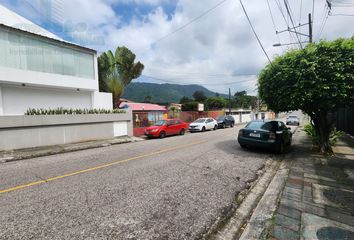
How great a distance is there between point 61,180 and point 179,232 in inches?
142

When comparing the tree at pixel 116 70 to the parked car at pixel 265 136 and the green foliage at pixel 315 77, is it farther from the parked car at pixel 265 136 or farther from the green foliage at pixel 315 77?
the green foliage at pixel 315 77

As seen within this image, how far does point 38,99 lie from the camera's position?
13.0 meters

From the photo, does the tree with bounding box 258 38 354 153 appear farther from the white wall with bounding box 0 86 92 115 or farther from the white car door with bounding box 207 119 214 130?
the white car door with bounding box 207 119 214 130

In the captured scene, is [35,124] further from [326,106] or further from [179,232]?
[326,106]

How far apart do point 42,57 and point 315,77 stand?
48.1 feet

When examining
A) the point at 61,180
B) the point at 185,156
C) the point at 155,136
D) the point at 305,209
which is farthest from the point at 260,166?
the point at 155,136

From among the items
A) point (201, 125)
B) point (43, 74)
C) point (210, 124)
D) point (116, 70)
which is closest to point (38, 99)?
point (43, 74)

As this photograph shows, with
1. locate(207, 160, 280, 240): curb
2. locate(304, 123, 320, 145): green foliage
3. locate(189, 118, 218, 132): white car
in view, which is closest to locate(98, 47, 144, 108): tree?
locate(189, 118, 218, 132): white car

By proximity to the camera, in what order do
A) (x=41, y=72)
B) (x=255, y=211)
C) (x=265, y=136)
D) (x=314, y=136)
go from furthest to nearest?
(x=41, y=72), (x=314, y=136), (x=265, y=136), (x=255, y=211)

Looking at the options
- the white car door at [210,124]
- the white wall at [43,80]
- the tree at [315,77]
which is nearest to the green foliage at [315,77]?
the tree at [315,77]

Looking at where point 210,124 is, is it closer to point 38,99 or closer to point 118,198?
point 38,99

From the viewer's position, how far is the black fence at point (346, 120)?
1162 cm

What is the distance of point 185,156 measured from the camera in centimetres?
786

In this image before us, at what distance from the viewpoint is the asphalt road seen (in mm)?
2914
